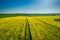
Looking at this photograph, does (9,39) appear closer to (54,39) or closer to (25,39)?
(25,39)

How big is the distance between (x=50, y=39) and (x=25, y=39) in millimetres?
3112

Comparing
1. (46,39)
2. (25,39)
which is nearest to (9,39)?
(25,39)

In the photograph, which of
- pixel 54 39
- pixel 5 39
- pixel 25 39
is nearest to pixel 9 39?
pixel 5 39

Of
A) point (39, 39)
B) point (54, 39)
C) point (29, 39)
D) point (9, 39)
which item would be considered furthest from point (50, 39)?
point (9, 39)

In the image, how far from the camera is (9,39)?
431 inches

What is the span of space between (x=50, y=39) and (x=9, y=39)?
5.07 m

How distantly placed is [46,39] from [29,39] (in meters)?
2.10

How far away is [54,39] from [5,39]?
6067 mm

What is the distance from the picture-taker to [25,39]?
440 inches

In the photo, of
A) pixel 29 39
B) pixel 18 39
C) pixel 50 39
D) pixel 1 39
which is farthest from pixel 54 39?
pixel 1 39

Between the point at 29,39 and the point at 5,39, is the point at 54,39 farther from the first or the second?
the point at 5,39

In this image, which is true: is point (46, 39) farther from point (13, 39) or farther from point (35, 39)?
point (13, 39)

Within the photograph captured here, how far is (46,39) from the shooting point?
10797 millimetres

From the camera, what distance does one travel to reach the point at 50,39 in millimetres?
10844
